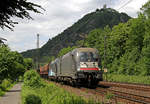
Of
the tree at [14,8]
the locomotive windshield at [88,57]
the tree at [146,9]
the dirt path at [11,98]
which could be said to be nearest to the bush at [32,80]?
the dirt path at [11,98]

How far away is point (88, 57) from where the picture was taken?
20094 millimetres

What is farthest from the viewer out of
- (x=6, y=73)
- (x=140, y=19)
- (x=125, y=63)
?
(x=125, y=63)

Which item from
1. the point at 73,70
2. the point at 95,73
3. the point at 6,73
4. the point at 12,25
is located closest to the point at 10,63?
the point at 6,73

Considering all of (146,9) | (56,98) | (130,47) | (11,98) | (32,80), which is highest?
(146,9)

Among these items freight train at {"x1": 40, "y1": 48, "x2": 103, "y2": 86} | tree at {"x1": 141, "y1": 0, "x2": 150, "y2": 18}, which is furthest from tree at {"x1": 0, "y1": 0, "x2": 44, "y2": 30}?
tree at {"x1": 141, "y1": 0, "x2": 150, "y2": 18}

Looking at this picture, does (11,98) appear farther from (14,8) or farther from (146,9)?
(146,9)

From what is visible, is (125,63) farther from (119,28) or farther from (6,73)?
(6,73)

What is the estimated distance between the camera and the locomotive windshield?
1997cm

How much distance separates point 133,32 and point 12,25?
51.8 m

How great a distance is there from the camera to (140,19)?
53.0 meters

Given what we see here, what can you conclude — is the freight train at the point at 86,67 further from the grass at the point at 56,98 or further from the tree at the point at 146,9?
the tree at the point at 146,9

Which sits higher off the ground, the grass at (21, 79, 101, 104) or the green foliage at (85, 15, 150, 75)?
the green foliage at (85, 15, 150, 75)

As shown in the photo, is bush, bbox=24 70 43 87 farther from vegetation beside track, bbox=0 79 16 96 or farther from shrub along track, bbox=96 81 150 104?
shrub along track, bbox=96 81 150 104

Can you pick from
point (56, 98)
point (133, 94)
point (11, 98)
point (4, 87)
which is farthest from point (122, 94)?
point (4, 87)
